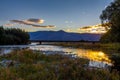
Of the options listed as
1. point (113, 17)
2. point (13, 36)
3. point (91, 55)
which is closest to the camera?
point (91, 55)

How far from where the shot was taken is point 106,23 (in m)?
90.9

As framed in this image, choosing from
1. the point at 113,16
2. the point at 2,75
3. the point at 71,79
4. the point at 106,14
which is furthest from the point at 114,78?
the point at 106,14

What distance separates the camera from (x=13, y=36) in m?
164

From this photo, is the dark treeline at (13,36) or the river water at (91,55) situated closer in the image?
the river water at (91,55)

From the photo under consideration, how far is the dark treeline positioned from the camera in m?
155

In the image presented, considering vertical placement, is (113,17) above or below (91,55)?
above

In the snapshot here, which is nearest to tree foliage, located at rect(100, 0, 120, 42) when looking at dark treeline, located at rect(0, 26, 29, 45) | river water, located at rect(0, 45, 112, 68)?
river water, located at rect(0, 45, 112, 68)

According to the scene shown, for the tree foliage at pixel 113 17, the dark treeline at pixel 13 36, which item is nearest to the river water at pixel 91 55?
the tree foliage at pixel 113 17

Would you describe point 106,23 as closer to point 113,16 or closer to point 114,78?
point 113,16

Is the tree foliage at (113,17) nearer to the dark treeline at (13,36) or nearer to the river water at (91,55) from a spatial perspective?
the river water at (91,55)

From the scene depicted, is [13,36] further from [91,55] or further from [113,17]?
[91,55]

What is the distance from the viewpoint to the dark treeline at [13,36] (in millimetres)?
154875

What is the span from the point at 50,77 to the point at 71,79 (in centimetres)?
151

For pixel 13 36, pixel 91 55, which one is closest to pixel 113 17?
pixel 91 55
